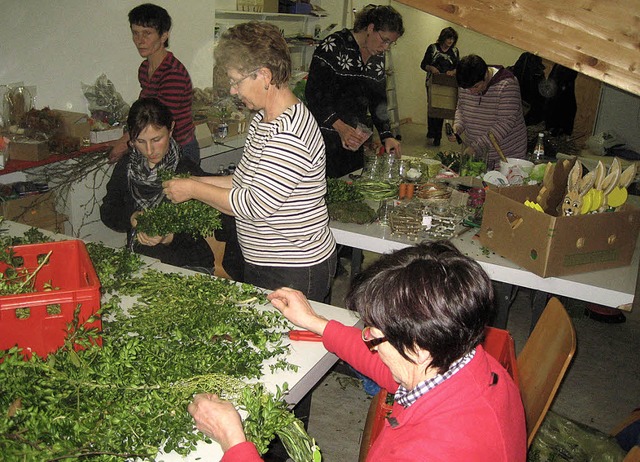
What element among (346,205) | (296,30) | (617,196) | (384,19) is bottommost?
(346,205)

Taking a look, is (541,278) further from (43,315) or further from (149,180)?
(43,315)

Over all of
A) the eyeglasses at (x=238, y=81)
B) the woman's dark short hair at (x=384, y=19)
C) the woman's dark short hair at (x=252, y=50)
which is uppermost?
the woman's dark short hair at (x=384, y=19)

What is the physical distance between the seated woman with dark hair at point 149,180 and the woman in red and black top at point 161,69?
0.83 metres

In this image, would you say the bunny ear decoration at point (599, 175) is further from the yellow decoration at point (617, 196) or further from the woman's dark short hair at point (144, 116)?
the woman's dark short hair at point (144, 116)

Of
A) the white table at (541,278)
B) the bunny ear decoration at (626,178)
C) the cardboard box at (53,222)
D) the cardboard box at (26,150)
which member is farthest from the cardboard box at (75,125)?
the bunny ear decoration at (626,178)

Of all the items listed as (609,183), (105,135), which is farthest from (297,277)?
(105,135)

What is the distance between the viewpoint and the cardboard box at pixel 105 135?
15.8ft

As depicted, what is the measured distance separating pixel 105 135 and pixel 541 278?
3.58 meters

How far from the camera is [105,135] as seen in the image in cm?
488

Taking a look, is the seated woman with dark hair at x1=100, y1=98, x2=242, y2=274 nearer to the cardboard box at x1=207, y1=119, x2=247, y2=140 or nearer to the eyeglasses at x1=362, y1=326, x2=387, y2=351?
the eyeglasses at x1=362, y1=326, x2=387, y2=351

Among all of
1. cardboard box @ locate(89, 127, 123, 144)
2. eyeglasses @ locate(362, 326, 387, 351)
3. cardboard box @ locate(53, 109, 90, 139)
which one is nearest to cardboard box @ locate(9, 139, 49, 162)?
cardboard box @ locate(53, 109, 90, 139)

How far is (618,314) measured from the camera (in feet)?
15.9

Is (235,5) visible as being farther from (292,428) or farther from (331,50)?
Result: (292,428)

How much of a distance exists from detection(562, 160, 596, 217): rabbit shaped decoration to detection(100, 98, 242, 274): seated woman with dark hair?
1.73 metres
